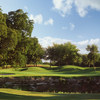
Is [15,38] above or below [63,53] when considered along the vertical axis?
above

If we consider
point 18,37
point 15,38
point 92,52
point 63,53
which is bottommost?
point 92,52

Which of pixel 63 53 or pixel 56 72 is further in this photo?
pixel 63 53

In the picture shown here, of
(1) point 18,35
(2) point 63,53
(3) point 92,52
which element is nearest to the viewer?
(1) point 18,35

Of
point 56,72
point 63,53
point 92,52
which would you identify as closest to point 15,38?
point 56,72

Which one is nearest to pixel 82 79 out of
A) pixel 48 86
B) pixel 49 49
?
pixel 48 86

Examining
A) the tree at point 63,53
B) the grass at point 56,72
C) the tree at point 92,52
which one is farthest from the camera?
the tree at point 63,53

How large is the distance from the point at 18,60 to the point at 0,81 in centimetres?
406

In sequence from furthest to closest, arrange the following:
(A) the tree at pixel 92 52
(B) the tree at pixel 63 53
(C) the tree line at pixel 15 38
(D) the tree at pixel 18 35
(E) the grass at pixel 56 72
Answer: (B) the tree at pixel 63 53 → (A) the tree at pixel 92 52 → (E) the grass at pixel 56 72 → (D) the tree at pixel 18 35 → (C) the tree line at pixel 15 38

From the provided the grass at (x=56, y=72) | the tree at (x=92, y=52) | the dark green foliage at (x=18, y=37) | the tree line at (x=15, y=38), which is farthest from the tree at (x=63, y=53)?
the dark green foliage at (x=18, y=37)

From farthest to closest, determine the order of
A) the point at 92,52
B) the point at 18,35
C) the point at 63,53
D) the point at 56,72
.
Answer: the point at 63,53, the point at 56,72, the point at 92,52, the point at 18,35

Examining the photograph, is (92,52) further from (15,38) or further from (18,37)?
(15,38)

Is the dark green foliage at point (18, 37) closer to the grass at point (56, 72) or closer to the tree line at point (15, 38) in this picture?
the tree line at point (15, 38)

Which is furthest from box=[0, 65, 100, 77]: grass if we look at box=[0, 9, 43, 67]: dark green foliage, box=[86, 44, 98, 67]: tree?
box=[0, 9, 43, 67]: dark green foliage

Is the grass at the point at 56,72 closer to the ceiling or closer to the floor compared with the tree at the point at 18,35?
closer to the floor
